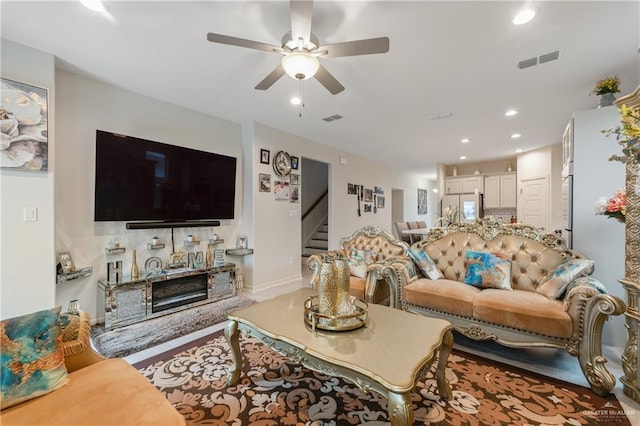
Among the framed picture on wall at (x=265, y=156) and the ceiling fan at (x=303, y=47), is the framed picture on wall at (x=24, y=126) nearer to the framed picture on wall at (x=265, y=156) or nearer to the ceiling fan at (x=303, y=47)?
the ceiling fan at (x=303, y=47)

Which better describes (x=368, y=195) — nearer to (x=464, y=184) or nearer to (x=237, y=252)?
(x=464, y=184)

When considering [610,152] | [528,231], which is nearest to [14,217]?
[528,231]

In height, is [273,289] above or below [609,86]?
below

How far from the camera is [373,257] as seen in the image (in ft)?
11.6

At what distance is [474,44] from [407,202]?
781 centimetres

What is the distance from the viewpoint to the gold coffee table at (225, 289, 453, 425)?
1.21m

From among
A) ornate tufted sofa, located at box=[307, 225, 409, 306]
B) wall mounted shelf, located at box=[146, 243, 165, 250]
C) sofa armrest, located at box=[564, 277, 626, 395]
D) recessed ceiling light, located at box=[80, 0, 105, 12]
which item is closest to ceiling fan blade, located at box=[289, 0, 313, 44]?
recessed ceiling light, located at box=[80, 0, 105, 12]

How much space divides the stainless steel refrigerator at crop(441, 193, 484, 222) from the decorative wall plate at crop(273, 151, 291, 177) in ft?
16.9

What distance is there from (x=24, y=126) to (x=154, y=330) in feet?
7.60

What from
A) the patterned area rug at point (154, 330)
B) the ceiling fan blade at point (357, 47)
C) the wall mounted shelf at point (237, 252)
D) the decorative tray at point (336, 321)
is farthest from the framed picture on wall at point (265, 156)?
the decorative tray at point (336, 321)

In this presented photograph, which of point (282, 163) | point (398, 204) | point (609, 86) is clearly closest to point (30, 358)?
point (282, 163)

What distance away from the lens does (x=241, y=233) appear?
451 centimetres

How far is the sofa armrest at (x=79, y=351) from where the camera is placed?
1355 mm

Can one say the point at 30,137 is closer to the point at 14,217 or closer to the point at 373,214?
the point at 14,217
